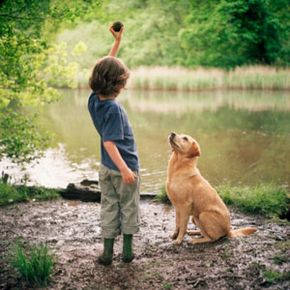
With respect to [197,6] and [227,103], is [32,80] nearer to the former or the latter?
[227,103]

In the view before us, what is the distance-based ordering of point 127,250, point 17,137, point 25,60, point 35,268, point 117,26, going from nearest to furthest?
point 35,268
point 127,250
point 117,26
point 17,137
point 25,60

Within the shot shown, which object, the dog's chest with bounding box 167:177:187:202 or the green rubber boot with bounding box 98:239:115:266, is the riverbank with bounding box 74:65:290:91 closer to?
the dog's chest with bounding box 167:177:187:202

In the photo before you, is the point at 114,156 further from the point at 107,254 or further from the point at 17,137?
the point at 17,137

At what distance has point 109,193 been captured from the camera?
4062 millimetres

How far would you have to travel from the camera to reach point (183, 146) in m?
4.75

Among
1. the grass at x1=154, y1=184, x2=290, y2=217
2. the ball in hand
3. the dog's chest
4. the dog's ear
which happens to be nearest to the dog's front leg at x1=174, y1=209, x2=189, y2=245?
the dog's chest

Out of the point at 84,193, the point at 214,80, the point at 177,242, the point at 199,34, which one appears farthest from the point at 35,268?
the point at 199,34

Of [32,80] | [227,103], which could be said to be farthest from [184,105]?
[32,80]

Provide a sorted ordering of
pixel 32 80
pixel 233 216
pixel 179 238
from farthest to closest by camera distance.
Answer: pixel 32 80
pixel 233 216
pixel 179 238

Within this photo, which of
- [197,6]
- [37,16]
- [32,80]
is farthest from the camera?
[197,6]

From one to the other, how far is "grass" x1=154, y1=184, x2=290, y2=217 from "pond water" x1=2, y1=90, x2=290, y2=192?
2132 millimetres

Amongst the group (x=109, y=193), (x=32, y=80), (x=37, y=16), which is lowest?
(x=109, y=193)

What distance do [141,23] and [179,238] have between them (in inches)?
1297

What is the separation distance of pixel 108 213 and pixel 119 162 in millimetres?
553
